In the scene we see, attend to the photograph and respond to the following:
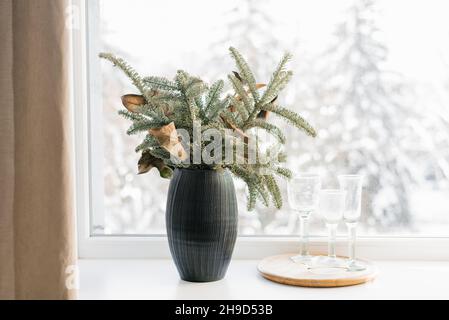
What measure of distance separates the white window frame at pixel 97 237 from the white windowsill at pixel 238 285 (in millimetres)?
49

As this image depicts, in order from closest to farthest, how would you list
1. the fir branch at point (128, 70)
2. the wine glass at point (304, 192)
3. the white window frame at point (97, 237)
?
1. the fir branch at point (128, 70)
2. the wine glass at point (304, 192)
3. the white window frame at point (97, 237)

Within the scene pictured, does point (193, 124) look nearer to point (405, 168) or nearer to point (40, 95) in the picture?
point (40, 95)

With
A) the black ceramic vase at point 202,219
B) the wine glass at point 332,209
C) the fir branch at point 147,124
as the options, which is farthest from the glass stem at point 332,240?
the fir branch at point 147,124

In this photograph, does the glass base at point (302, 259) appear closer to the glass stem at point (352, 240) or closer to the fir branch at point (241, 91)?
the glass stem at point (352, 240)

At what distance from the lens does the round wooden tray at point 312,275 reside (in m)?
1.21

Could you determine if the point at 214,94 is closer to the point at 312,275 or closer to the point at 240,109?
the point at 240,109

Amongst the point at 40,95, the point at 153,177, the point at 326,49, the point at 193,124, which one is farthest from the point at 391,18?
the point at 40,95

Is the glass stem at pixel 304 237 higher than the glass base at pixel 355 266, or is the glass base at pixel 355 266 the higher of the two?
the glass stem at pixel 304 237

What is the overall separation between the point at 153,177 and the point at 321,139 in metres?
0.49

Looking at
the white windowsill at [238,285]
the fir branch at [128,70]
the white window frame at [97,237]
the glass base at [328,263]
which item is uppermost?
the fir branch at [128,70]

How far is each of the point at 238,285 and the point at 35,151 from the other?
545mm

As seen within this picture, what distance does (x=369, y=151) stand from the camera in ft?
4.95

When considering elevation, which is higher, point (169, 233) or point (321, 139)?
point (321, 139)
